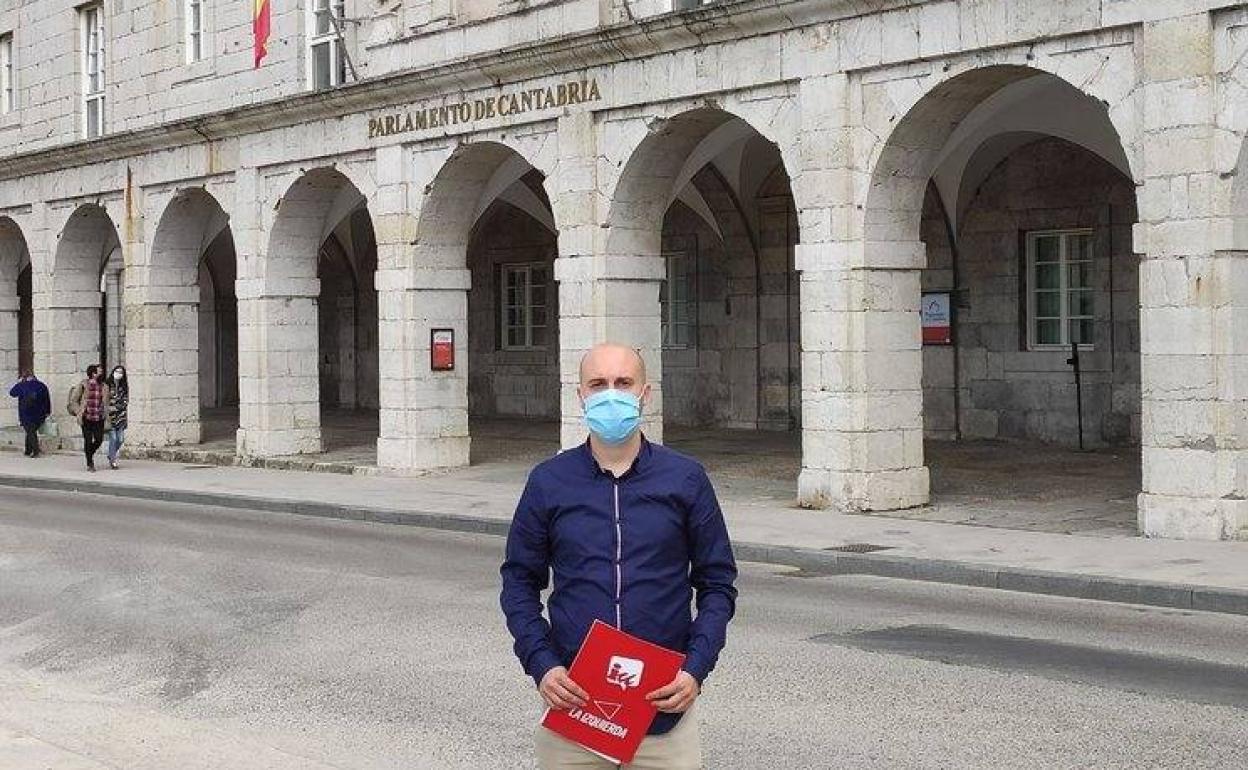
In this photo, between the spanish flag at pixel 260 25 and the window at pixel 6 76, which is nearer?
the spanish flag at pixel 260 25

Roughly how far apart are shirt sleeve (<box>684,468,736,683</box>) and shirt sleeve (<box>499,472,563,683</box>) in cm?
38

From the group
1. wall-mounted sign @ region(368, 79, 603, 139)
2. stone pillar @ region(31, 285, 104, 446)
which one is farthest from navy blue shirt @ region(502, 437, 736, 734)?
stone pillar @ region(31, 285, 104, 446)

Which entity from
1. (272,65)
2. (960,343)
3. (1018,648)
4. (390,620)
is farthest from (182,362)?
(1018,648)

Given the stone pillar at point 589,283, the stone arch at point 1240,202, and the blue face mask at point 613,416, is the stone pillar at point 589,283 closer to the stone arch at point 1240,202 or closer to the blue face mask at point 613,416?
the stone arch at point 1240,202

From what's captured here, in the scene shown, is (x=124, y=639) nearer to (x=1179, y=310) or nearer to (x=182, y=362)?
(x=1179, y=310)

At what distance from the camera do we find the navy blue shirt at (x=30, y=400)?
29172mm

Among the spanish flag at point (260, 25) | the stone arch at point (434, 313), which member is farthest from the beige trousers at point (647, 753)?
the spanish flag at point (260, 25)

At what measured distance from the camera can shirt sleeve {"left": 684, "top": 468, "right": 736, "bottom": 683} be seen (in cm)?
451

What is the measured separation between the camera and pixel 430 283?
22578mm

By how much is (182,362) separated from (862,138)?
14566mm

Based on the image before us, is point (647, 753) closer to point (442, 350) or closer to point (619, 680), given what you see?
point (619, 680)

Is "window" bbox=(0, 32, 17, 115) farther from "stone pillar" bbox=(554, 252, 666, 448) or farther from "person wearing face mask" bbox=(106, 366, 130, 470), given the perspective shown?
"stone pillar" bbox=(554, 252, 666, 448)

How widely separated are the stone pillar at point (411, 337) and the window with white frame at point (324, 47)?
1.94 m

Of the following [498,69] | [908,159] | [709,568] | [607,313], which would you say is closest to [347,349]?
[498,69]
